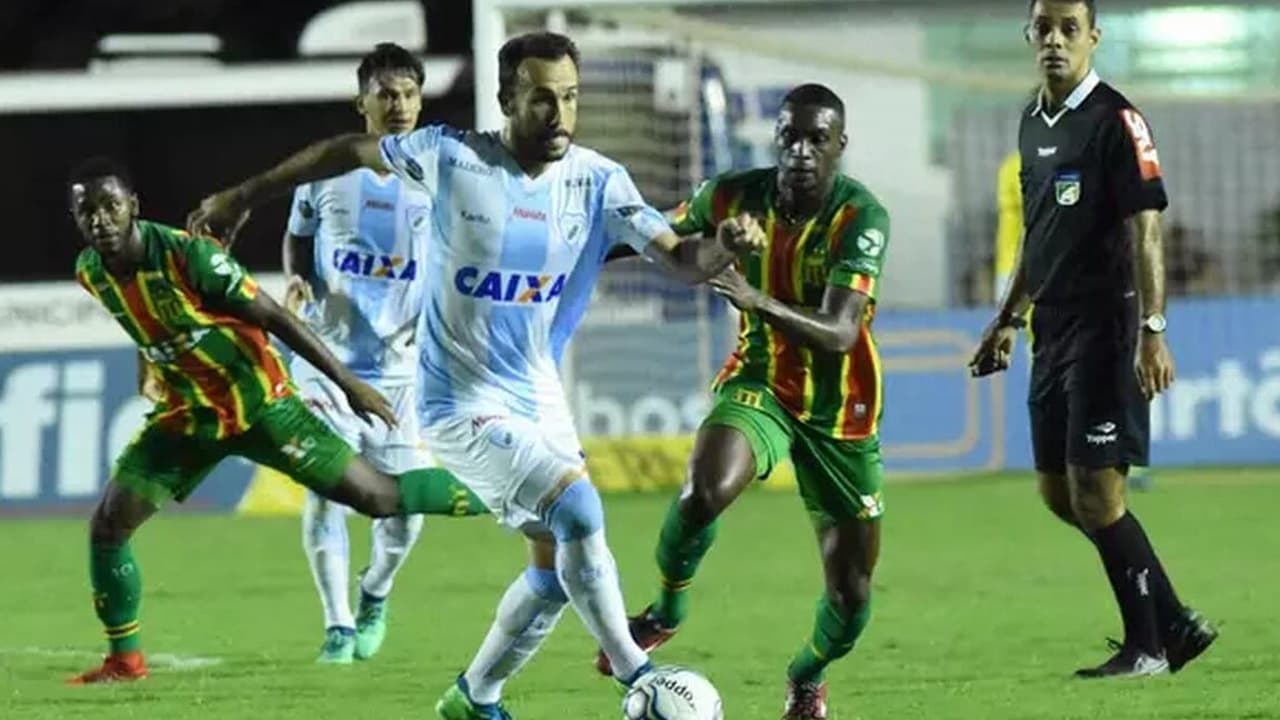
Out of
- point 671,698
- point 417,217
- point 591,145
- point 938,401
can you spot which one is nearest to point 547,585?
point 671,698

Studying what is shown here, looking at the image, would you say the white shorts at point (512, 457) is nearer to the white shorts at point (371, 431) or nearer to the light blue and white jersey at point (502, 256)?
the light blue and white jersey at point (502, 256)

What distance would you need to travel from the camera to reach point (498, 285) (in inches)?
295

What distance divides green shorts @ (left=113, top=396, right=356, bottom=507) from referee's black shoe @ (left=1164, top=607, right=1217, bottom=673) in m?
2.79

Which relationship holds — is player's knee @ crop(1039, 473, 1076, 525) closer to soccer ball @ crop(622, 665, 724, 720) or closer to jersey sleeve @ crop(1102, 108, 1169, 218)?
jersey sleeve @ crop(1102, 108, 1169, 218)

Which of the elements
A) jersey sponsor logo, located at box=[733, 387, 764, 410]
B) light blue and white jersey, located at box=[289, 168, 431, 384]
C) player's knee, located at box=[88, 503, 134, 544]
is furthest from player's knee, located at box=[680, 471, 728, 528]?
light blue and white jersey, located at box=[289, 168, 431, 384]

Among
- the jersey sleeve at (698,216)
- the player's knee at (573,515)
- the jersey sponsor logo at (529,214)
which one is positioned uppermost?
the jersey sponsor logo at (529,214)

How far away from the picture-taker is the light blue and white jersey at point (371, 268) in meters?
10.8

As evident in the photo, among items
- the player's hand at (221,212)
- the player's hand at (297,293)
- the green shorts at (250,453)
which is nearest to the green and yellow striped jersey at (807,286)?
the player's hand at (221,212)

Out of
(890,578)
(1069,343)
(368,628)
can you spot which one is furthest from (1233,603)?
(368,628)

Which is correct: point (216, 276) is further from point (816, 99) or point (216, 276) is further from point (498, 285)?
point (816, 99)

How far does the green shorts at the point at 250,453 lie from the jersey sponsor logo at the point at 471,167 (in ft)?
7.69

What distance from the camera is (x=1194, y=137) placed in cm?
2217

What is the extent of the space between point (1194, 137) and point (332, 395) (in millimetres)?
12783

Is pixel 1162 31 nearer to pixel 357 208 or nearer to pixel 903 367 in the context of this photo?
pixel 903 367
